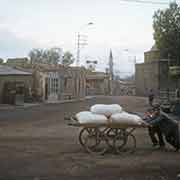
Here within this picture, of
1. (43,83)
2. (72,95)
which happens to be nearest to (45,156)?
(43,83)

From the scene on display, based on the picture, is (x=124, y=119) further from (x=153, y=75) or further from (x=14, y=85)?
(x=153, y=75)

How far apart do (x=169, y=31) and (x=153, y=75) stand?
528 inches

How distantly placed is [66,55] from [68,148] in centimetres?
8368

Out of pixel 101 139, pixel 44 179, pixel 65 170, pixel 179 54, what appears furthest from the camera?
pixel 179 54

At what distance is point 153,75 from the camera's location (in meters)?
57.1

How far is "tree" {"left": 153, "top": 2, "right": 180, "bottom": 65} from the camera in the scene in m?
44.1

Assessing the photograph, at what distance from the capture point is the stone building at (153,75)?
2069 inches

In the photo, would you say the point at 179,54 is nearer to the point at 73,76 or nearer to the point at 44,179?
the point at 73,76

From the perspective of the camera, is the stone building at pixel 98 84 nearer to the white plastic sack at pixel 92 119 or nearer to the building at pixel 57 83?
the building at pixel 57 83

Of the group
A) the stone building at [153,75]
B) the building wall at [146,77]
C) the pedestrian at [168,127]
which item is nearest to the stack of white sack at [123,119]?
the pedestrian at [168,127]

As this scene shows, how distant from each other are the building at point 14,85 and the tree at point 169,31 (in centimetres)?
1993

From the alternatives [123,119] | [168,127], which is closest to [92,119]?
[123,119]

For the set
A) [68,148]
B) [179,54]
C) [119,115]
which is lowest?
[68,148]

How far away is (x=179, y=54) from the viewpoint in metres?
44.6
